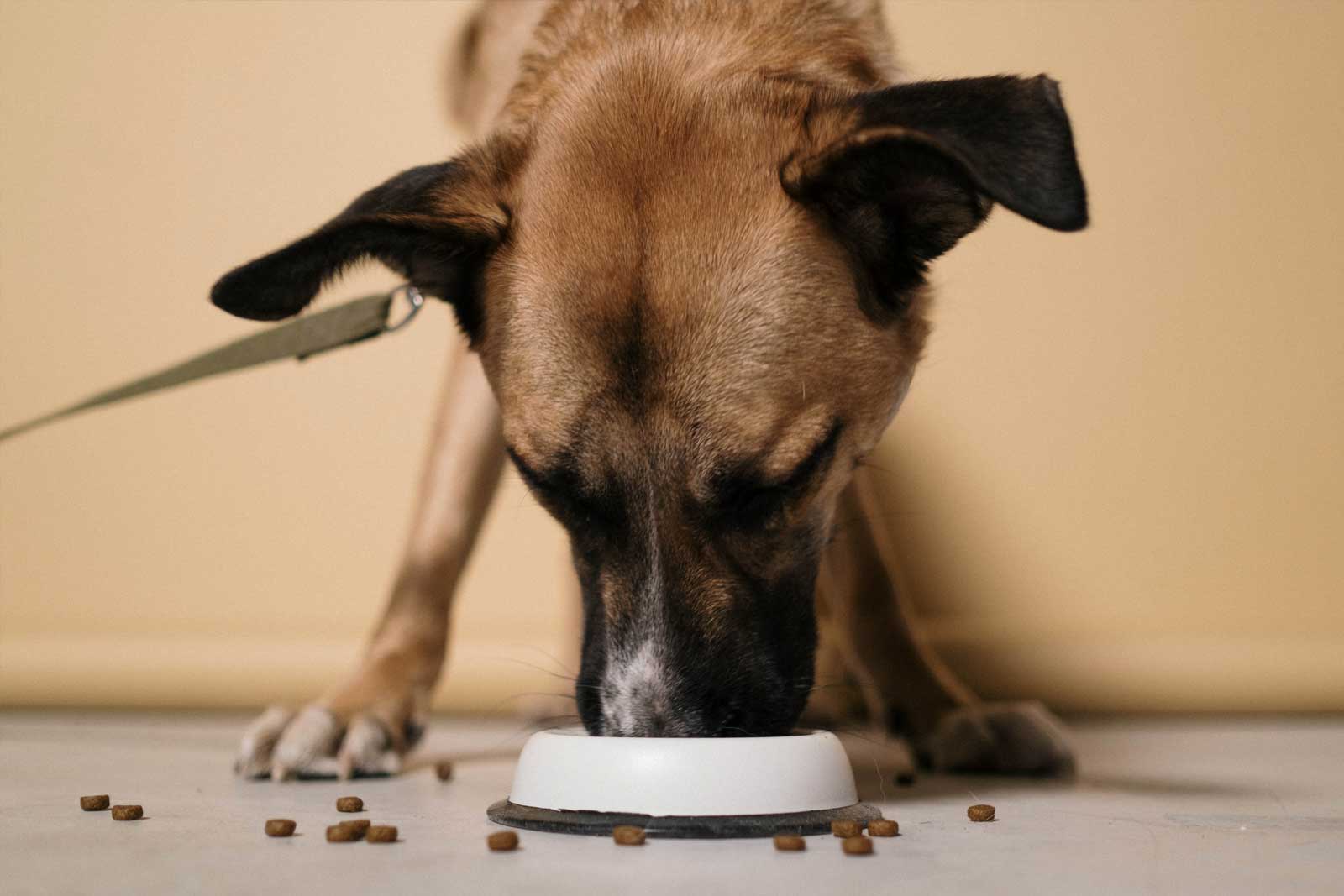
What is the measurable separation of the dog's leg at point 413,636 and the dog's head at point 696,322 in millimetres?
762

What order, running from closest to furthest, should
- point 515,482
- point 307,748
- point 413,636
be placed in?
point 307,748 < point 413,636 < point 515,482

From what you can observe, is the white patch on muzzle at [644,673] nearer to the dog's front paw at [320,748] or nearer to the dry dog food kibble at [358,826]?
the dry dog food kibble at [358,826]

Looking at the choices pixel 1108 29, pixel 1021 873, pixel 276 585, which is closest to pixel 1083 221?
pixel 1021 873

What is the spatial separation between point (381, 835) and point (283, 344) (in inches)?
46.8

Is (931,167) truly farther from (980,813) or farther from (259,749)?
(259,749)

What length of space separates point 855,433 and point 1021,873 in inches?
32.7

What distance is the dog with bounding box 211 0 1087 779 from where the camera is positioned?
6.52ft

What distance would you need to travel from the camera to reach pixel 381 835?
1.82 meters

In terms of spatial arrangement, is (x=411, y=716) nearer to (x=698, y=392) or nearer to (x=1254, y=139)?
(x=698, y=392)

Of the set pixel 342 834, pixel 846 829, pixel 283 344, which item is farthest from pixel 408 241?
pixel 846 829

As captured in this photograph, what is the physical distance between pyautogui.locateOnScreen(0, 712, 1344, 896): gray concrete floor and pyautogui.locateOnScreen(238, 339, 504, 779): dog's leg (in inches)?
3.2

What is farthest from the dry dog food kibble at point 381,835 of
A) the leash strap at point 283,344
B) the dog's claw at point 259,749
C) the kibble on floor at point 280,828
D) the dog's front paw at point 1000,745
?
the dog's front paw at point 1000,745

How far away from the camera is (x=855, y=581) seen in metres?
3.30

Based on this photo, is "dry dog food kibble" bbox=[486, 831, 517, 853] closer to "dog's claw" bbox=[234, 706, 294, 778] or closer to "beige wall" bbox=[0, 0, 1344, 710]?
"dog's claw" bbox=[234, 706, 294, 778]
